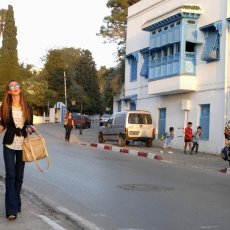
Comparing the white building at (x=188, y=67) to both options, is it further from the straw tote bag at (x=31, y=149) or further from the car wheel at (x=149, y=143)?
the straw tote bag at (x=31, y=149)

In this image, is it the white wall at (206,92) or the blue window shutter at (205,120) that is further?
the blue window shutter at (205,120)

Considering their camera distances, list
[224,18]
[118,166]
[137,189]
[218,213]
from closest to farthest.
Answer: [218,213] → [137,189] → [118,166] → [224,18]

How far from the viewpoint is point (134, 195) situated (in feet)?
34.8

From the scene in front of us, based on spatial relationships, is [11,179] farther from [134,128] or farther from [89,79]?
[89,79]

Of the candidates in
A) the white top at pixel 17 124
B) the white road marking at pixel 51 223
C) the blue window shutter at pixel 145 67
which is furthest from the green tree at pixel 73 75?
the white top at pixel 17 124

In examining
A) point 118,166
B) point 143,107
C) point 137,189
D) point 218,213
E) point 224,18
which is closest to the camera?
point 218,213

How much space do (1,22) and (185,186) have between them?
79.6 meters

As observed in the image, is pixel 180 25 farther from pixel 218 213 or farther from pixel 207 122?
pixel 218 213

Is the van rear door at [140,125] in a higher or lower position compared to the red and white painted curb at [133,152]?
higher

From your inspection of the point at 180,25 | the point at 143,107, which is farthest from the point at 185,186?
the point at 143,107

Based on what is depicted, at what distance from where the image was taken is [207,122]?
1014 inches

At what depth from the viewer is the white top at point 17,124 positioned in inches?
300

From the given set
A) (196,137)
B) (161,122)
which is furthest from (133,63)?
(196,137)

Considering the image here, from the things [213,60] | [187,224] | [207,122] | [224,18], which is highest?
[224,18]
